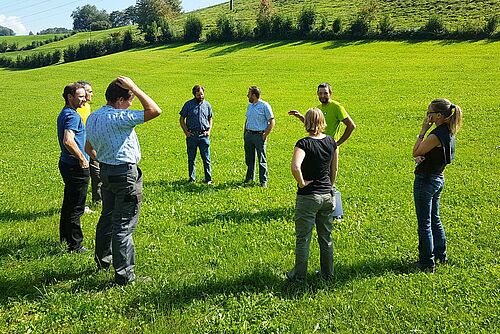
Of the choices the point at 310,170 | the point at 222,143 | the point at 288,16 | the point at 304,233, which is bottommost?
the point at 222,143

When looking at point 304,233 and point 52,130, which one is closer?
point 304,233

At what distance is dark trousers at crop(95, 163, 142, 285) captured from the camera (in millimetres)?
5371

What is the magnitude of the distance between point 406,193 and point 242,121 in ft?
43.7

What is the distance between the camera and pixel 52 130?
70.3 feet

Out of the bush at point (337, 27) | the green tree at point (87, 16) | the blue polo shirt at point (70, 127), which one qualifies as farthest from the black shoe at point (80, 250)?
the green tree at point (87, 16)

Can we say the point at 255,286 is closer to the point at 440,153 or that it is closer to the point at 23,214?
the point at 440,153

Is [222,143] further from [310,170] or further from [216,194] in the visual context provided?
[310,170]

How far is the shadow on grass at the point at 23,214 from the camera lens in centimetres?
851

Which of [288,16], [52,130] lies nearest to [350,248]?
[52,130]

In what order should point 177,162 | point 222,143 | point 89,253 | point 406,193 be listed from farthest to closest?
point 222,143 → point 177,162 → point 406,193 → point 89,253

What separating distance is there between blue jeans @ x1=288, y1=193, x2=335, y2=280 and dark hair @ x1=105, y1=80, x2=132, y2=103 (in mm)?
2580

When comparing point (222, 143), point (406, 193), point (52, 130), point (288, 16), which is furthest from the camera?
point (288, 16)

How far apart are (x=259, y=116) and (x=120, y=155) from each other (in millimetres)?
5472

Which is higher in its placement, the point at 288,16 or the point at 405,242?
the point at 288,16
